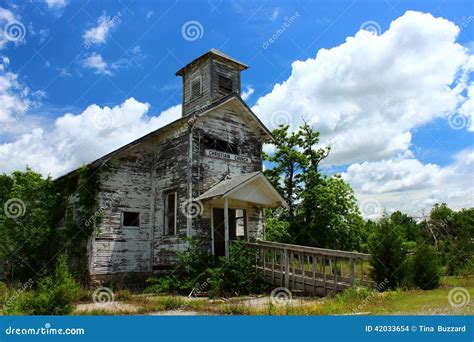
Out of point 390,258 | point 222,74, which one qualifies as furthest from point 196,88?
point 390,258

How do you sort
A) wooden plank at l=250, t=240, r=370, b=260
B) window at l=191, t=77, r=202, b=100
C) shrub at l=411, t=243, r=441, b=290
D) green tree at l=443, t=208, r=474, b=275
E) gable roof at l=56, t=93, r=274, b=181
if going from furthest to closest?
window at l=191, t=77, r=202, b=100
green tree at l=443, t=208, r=474, b=275
gable roof at l=56, t=93, r=274, b=181
shrub at l=411, t=243, r=441, b=290
wooden plank at l=250, t=240, r=370, b=260

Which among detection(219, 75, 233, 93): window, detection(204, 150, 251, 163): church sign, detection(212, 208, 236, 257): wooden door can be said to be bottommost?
detection(212, 208, 236, 257): wooden door

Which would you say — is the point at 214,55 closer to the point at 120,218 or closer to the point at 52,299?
the point at 120,218

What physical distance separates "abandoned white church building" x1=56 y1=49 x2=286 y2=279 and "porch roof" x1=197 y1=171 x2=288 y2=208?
0.04 meters

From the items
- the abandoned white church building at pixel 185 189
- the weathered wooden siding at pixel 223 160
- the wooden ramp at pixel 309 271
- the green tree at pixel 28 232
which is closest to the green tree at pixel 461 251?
the wooden ramp at pixel 309 271

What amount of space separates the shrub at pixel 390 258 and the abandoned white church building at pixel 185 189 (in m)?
5.15

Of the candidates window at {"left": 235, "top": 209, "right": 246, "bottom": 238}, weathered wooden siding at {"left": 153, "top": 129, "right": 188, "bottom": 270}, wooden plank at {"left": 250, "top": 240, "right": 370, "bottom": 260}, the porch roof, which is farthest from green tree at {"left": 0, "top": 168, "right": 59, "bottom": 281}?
wooden plank at {"left": 250, "top": 240, "right": 370, "bottom": 260}

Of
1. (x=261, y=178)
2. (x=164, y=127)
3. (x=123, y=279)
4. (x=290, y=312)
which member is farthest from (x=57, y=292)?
(x=164, y=127)

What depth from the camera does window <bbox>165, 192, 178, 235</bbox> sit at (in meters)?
15.5

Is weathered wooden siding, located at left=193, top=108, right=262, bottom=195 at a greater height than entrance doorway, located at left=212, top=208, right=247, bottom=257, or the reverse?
weathered wooden siding, located at left=193, top=108, right=262, bottom=195

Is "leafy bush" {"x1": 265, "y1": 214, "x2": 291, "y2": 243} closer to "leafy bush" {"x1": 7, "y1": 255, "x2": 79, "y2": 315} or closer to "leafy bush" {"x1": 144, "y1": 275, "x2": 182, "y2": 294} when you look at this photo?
"leafy bush" {"x1": 144, "y1": 275, "x2": 182, "y2": 294}

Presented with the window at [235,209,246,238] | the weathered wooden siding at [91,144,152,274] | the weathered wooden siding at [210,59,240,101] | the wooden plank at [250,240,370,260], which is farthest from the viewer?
the weathered wooden siding at [210,59,240,101]

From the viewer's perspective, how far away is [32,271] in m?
15.9

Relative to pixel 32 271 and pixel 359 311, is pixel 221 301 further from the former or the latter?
pixel 32 271
